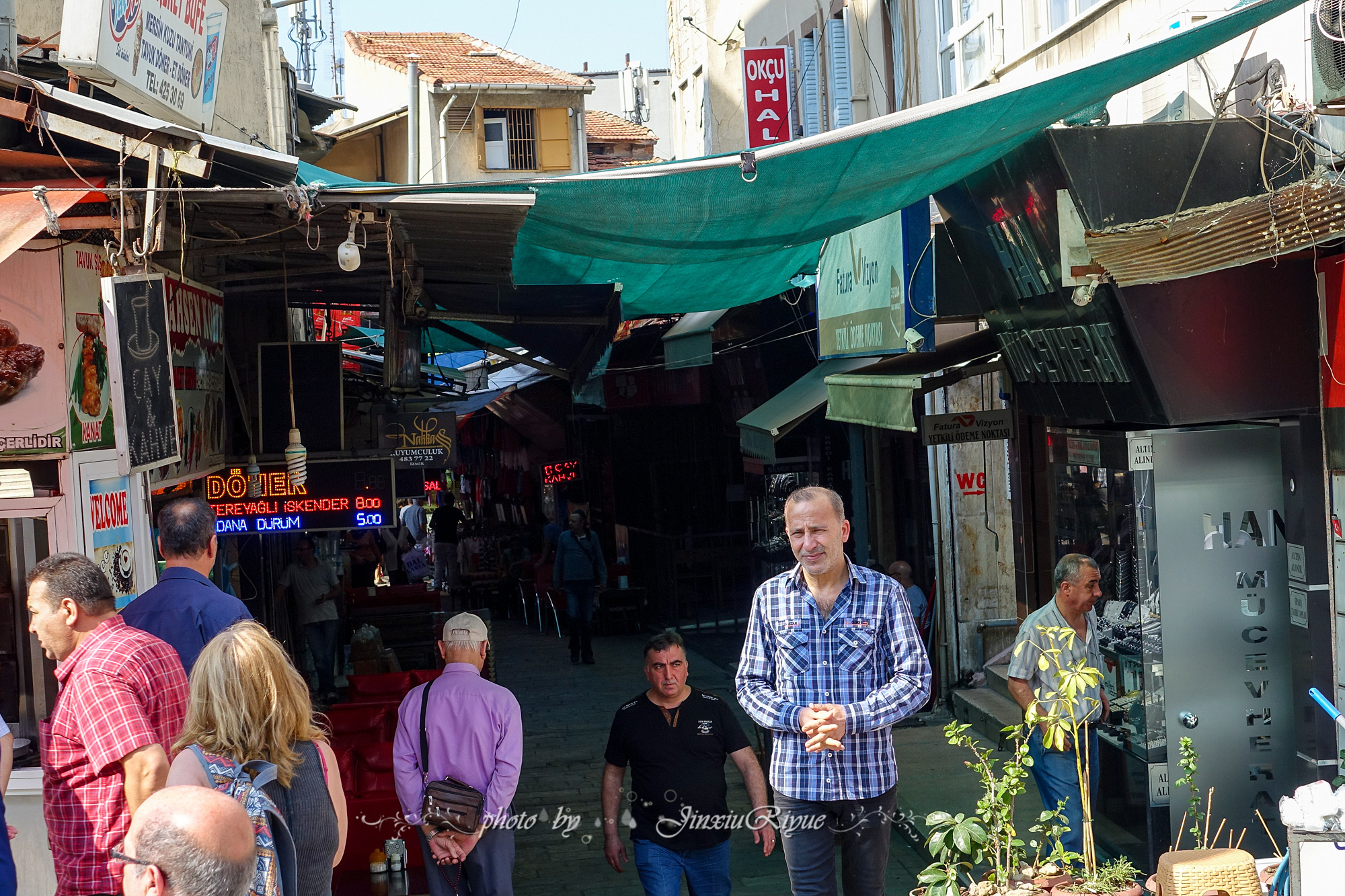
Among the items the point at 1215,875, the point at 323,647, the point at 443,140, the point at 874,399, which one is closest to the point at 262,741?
the point at 1215,875

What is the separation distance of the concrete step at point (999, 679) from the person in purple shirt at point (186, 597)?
292 inches

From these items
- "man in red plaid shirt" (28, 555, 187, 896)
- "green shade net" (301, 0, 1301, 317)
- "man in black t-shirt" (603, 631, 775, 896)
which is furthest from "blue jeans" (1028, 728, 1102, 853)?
"man in red plaid shirt" (28, 555, 187, 896)

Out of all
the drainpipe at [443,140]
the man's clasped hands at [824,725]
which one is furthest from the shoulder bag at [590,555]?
the drainpipe at [443,140]

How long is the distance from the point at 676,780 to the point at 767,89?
11305 mm

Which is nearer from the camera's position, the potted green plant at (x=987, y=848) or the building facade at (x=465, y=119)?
the potted green plant at (x=987, y=848)

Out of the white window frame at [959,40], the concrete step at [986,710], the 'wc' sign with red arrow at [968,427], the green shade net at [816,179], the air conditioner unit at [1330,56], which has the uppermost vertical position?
the white window frame at [959,40]

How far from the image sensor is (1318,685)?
6.17m

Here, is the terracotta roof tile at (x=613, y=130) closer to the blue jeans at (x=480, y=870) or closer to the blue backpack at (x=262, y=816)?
the blue jeans at (x=480, y=870)

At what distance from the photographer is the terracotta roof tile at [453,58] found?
3569cm

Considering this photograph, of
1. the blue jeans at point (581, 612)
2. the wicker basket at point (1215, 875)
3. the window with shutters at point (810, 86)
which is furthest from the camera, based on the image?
the window with shutters at point (810, 86)

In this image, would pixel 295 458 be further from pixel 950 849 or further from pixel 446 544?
pixel 446 544

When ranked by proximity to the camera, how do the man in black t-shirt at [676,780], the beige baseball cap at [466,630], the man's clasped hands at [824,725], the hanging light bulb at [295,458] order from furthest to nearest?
the hanging light bulb at [295,458], the beige baseball cap at [466,630], the man in black t-shirt at [676,780], the man's clasped hands at [824,725]

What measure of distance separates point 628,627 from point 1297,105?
42.7 ft

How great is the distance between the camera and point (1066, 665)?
253 inches
